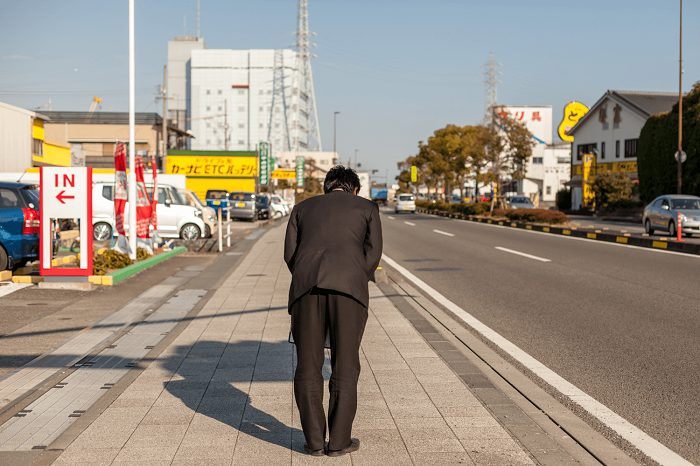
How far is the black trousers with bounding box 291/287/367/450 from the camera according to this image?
357 cm

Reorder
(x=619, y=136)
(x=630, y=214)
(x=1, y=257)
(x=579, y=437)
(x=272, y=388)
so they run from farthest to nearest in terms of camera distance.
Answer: (x=619, y=136)
(x=630, y=214)
(x=1, y=257)
(x=272, y=388)
(x=579, y=437)

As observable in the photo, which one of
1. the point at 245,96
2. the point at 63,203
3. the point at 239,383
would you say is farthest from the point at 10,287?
the point at 245,96

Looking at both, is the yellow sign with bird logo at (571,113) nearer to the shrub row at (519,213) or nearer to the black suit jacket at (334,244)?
the shrub row at (519,213)

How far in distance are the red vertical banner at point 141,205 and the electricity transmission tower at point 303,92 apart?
113598mm

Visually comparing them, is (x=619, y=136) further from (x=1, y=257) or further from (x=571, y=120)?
(x=1, y=257)

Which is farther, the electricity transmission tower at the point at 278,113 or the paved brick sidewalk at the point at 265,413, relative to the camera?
the electricity transmission tower at the point at 278,113

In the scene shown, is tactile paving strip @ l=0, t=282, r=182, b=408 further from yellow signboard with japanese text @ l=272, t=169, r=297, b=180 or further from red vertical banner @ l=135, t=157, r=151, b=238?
yellow signboard with japanese text @ l=272, t=169, r=297, b=180

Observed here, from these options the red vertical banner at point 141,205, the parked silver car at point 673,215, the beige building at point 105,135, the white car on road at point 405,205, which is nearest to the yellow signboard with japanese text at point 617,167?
the white car on road at point 405,205

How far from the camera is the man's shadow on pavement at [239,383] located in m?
4.20

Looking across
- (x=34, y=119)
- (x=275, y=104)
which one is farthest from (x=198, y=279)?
(x=275, y=104)

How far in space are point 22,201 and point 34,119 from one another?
2645cm

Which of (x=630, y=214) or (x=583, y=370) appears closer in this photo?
(x=583, y=370)

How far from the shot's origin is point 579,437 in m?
3.99

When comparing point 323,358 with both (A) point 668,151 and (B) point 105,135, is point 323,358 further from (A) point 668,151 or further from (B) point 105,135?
(B) point 105,135
